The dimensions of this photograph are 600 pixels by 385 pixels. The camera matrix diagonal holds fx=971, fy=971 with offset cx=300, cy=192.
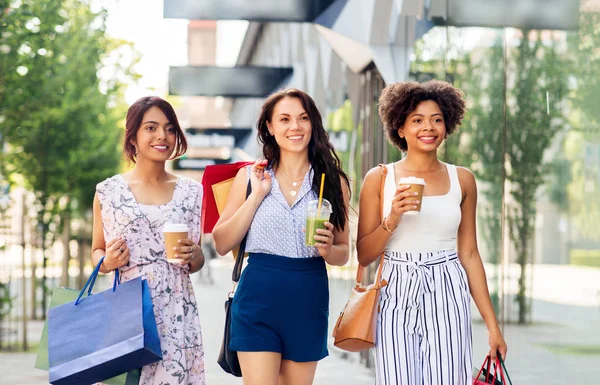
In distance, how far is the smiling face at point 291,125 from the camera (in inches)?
148

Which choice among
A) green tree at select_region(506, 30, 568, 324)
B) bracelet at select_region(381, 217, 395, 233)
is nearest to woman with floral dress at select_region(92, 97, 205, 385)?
bracelet at select_region(381, 217, 395, 233)

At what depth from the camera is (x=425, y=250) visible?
3.69m

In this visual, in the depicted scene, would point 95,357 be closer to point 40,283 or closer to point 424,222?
point 424,222

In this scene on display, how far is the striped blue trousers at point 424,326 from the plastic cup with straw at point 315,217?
376 mm

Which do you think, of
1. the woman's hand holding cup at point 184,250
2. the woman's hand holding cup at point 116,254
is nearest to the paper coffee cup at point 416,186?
the woman's hand holding cup at point 184,250

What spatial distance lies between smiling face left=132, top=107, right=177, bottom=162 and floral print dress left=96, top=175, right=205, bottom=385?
172 mm

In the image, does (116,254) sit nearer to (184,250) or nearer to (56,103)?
(184,250)

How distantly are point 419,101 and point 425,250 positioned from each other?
59 centimetres

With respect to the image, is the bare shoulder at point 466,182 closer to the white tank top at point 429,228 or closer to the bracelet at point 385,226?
the white tank top at point 429,228

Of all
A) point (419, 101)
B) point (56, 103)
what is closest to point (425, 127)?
point (419, 101)

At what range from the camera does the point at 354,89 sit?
35.6ft

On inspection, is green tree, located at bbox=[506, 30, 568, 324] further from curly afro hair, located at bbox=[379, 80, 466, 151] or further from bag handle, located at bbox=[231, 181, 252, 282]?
bag handle, located at bbox=[231, 181, 252, 282]

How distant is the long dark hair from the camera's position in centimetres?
379

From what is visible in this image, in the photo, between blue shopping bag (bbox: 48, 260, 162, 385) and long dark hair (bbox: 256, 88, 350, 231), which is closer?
blue shopping bag (bbox: 48, 260, 162, 385)
